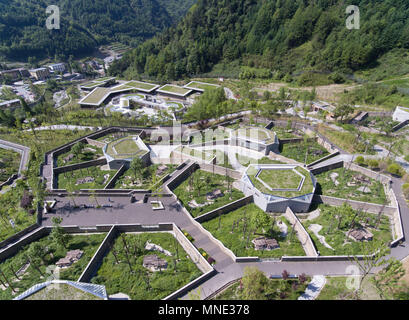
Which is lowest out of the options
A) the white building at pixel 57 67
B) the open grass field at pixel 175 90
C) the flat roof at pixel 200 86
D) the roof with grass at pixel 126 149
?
the roof with grass at pixel 126 149

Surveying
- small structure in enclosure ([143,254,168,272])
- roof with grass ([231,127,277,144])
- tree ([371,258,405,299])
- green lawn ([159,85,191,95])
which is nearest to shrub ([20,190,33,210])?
small structure in enclosure ([143,254,168,272])

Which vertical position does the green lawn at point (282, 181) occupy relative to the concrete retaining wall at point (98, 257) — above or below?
above

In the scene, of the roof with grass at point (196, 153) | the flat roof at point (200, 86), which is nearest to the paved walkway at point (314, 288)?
the roof with grass at point (196, 153)

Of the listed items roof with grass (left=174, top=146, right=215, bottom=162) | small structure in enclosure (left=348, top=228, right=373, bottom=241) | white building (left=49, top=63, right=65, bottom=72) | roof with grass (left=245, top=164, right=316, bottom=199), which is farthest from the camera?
white building (left=49, top=63, right=65, bottom=72)

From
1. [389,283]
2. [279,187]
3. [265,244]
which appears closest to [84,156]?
[279,187]

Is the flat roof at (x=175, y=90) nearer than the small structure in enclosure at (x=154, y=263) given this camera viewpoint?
No

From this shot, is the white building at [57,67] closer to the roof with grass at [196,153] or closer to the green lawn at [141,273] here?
the roof with grass at [196,153]

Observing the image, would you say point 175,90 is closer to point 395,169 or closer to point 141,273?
point 395,169

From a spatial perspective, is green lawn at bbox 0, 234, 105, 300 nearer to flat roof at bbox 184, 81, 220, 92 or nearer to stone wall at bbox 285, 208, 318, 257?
stone wall at bbox 285, 208, 318, 257
